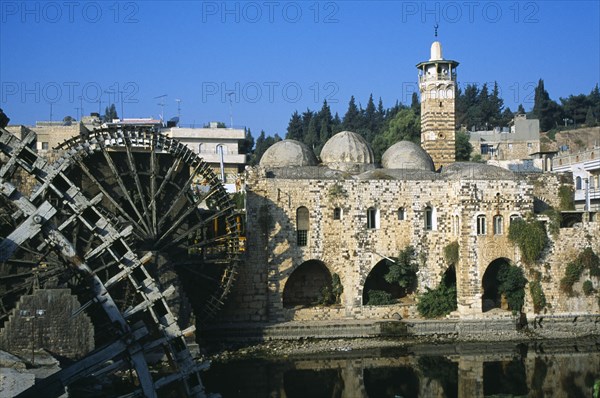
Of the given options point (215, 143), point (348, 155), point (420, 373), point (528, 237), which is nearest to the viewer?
point (420, 373)

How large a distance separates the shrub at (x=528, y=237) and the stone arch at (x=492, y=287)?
693 mm

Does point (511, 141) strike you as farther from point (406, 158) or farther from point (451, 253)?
point (451, 253)

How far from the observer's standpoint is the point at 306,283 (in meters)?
27.6

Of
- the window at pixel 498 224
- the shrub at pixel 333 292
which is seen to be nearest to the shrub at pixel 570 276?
the window at pixel 498 224

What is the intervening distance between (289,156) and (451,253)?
23.1 ft

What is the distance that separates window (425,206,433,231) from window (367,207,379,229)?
1801 mm

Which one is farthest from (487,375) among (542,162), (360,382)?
(542,162)

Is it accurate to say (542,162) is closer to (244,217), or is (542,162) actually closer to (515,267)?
(515,267)

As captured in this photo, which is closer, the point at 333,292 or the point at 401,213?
the point at 333,292

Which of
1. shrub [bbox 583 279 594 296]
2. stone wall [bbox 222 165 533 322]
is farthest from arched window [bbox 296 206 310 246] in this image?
shrub [bbox 583 279 594 296]

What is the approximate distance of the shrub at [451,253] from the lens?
2661 cm

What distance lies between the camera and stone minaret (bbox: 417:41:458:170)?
3462 centimetres

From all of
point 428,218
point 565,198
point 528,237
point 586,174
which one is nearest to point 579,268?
point 528,237

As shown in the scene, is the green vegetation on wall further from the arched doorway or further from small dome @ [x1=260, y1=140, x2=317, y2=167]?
small dome @ [x1=260, y1=140, x2=317, y2=167]
